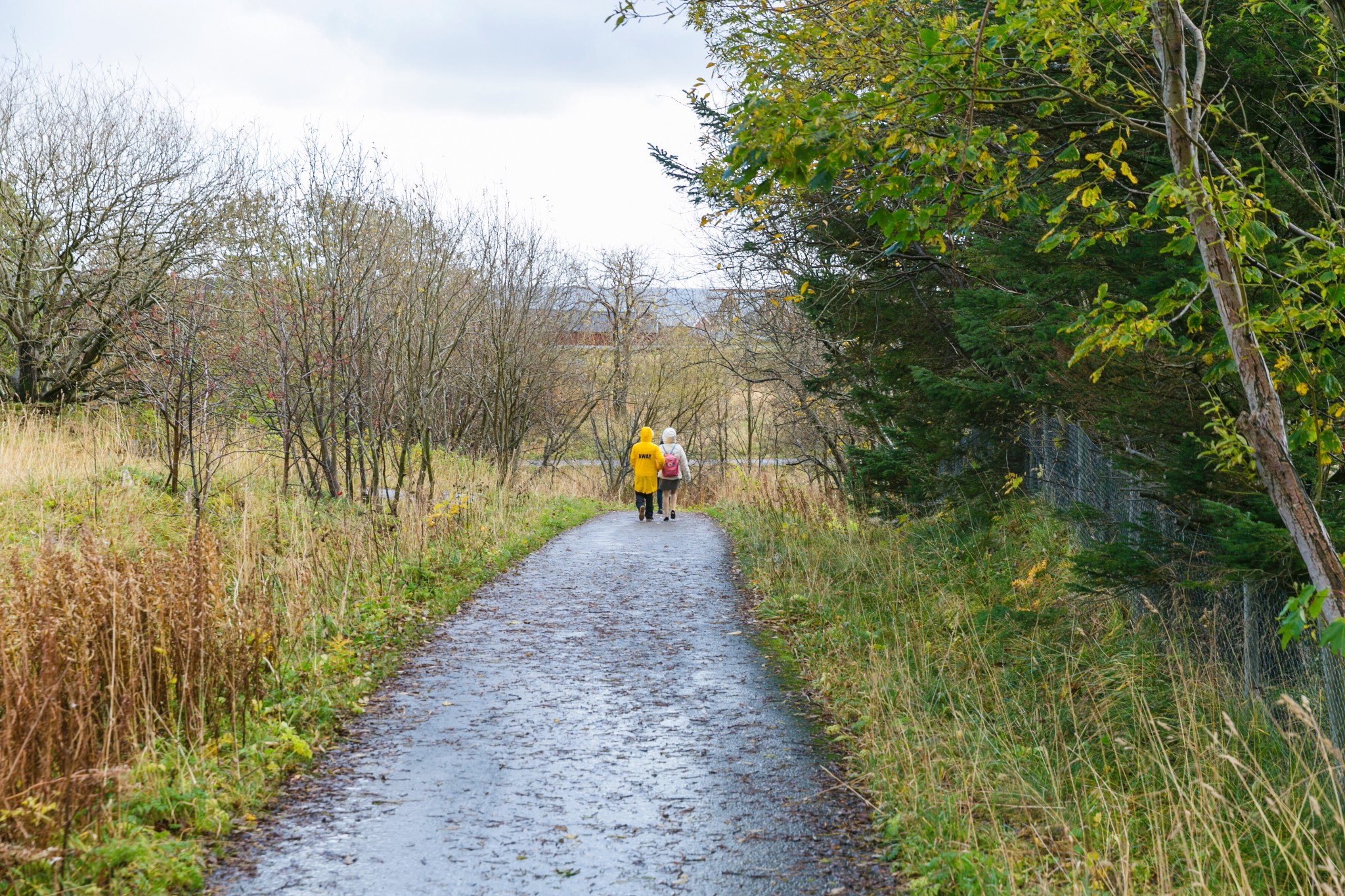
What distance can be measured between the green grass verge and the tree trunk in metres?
4.28

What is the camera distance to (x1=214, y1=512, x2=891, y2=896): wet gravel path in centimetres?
416

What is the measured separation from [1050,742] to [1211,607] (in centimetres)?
170

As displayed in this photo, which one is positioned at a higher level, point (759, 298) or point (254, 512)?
point (759, 298)

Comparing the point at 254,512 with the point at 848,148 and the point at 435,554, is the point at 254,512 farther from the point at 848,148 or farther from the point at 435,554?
the point at 848,148

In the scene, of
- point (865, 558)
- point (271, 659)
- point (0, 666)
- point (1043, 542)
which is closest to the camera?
point (0, 666)

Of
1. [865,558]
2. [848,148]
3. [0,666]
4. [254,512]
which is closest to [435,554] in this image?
[254,512]

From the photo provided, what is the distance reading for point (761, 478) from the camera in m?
20.8

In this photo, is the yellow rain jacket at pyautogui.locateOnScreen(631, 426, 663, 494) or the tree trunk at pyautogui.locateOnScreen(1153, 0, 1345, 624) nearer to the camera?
the tree trunk at pyautogui.locateOnScreen(1153, 0, 1345, 624)

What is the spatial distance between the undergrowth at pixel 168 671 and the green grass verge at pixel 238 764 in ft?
0.03

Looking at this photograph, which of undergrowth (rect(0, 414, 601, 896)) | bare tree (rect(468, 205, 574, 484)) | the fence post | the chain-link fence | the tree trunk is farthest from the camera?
bare tree (rect(468, 205, 574, 484))

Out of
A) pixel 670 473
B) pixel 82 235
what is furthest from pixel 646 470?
pixel 82 235

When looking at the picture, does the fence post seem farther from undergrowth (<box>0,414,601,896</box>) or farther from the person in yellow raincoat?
the person in yellow raincoat

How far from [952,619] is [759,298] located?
26.8 feet

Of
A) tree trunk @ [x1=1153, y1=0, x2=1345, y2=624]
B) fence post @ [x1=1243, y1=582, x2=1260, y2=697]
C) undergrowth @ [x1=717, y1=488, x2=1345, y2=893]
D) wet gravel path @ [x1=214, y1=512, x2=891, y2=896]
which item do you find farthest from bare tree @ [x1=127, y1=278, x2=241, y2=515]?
tree trunk @ [x1=1153, y1=0, x2=1345, y2=624]
